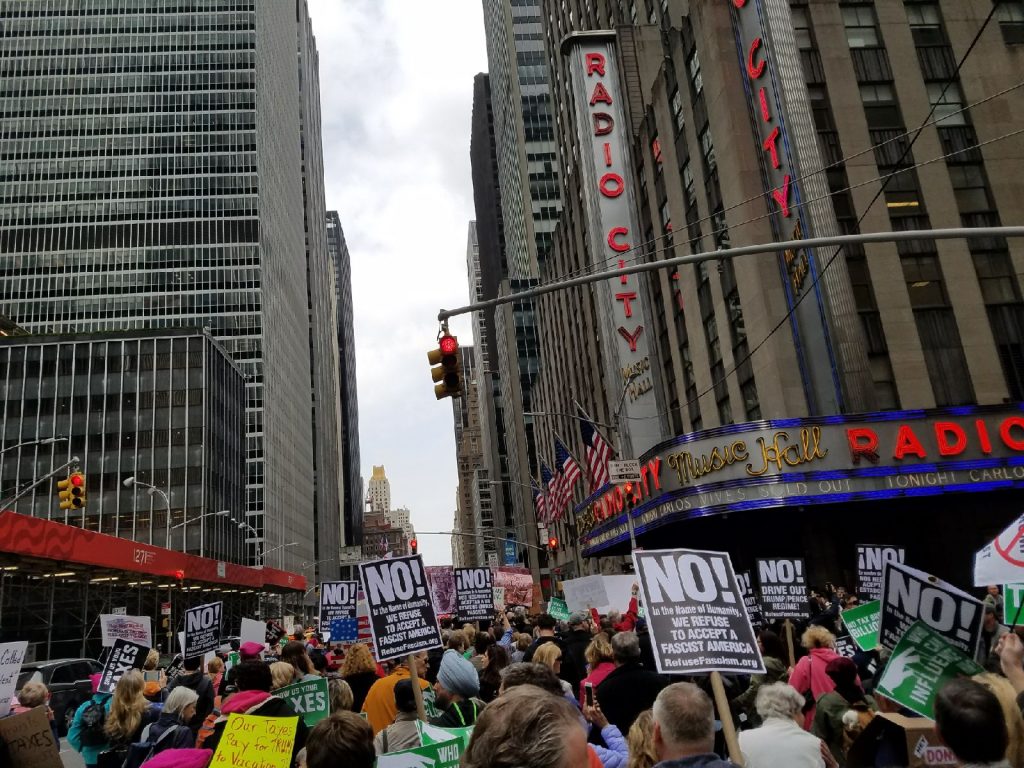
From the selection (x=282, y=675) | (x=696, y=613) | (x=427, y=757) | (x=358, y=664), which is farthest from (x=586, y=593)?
(x=427, y=757)

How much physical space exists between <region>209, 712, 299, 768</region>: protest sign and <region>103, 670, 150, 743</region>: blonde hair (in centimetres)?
385

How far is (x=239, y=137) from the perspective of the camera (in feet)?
406

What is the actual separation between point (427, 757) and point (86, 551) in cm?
3238

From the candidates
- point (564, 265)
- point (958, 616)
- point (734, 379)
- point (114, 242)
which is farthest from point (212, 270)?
point (958, 616)

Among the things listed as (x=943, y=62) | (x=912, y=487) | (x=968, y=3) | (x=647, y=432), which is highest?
(x=968, y=3)

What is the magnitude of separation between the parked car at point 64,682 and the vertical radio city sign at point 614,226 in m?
27.2

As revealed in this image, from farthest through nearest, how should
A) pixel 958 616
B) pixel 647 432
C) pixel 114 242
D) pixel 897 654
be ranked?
pixel 114 242 < pixel 647 432 < pixel 958 616 < pixel 897 654

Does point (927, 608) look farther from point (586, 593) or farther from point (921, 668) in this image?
point (586, 593)

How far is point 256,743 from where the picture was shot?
19.7 ft

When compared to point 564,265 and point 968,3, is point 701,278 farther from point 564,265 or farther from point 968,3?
point 564,265

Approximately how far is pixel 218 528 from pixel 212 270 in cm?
3979

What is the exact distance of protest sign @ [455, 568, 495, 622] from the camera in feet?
62.1

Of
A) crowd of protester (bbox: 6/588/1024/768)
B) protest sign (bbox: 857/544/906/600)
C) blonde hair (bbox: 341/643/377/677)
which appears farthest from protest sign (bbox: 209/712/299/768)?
protest sign (bbox: 857/544/906/600)

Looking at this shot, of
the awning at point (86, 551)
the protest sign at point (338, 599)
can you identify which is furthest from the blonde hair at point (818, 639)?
the awning at point (86, 551)
